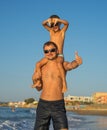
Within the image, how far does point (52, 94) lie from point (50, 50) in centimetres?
67

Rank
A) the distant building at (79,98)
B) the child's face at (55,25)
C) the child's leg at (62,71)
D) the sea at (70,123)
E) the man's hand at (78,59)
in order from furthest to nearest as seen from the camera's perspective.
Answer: the distant building at (79,98) → the sea at (70,123) → the child's face at (55,25) → the child's leg at (62,71) → the man's hand at (78,59)

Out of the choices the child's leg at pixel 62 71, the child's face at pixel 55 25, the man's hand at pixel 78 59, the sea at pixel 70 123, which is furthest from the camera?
the sea at pixel 70 123

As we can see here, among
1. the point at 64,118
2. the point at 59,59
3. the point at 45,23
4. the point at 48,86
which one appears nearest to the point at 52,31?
the point at 45,23

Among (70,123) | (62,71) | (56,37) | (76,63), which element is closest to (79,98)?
(70,123)

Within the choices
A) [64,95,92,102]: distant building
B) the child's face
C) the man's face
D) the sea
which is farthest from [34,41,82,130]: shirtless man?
[64,95,92,102]: distant building

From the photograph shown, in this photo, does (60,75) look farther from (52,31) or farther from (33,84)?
(52,31)

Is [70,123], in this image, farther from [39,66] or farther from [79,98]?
[79,98]

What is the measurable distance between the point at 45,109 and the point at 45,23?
1.44m

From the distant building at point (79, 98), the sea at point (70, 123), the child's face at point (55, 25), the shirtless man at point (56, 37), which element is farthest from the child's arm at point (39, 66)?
the distant building at point (79, 98)

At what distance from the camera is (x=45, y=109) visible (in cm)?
580

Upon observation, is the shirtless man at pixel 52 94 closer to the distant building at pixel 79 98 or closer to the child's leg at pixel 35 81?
the child's leg at pixel 35 81

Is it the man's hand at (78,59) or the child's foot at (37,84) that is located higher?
the man's hand at (78,59)

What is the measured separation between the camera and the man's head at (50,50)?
587cm

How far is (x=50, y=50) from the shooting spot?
5.86m
